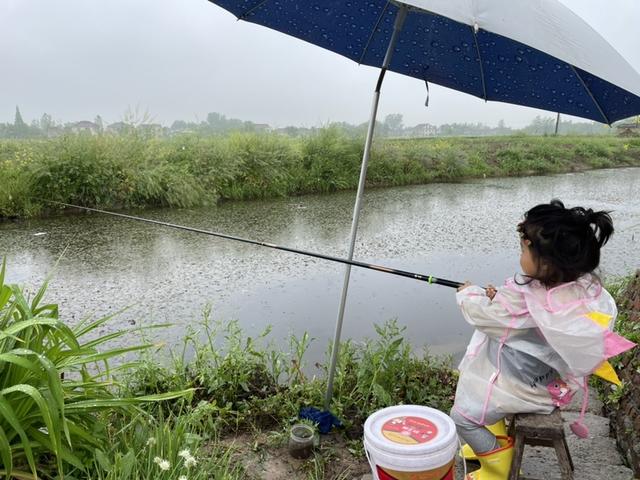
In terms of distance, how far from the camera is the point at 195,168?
902 centimetres

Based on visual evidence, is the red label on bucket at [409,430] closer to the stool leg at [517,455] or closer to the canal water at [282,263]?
the stool leg at [517,455]

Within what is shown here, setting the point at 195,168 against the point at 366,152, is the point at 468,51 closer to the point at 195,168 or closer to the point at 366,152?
the point at 366,152

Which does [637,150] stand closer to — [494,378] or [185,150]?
[185,150]

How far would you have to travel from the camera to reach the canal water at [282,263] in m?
3.92

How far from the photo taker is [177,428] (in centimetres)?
168

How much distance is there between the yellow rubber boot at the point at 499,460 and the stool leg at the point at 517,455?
65 millimetres

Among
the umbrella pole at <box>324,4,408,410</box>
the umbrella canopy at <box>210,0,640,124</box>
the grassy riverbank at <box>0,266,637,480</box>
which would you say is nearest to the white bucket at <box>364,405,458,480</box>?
the grassy riverbank at <box>0,266,637,480</box>

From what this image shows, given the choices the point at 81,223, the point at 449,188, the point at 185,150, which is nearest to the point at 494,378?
the point at 81,223

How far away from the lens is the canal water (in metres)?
3.92

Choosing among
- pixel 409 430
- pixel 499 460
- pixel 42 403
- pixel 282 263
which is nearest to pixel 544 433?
pixel 499 460

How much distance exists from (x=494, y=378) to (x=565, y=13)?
117 centimetres

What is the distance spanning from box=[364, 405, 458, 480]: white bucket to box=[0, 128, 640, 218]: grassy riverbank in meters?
7.05

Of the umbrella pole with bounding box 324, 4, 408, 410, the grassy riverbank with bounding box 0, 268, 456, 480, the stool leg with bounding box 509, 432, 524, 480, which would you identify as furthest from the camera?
the umbrella pole with bounding box 324, 4, 408, 410

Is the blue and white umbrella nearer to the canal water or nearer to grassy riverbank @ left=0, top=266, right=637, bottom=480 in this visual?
grassy riverbank @ left=0, top=266, right=637, bottom=480
